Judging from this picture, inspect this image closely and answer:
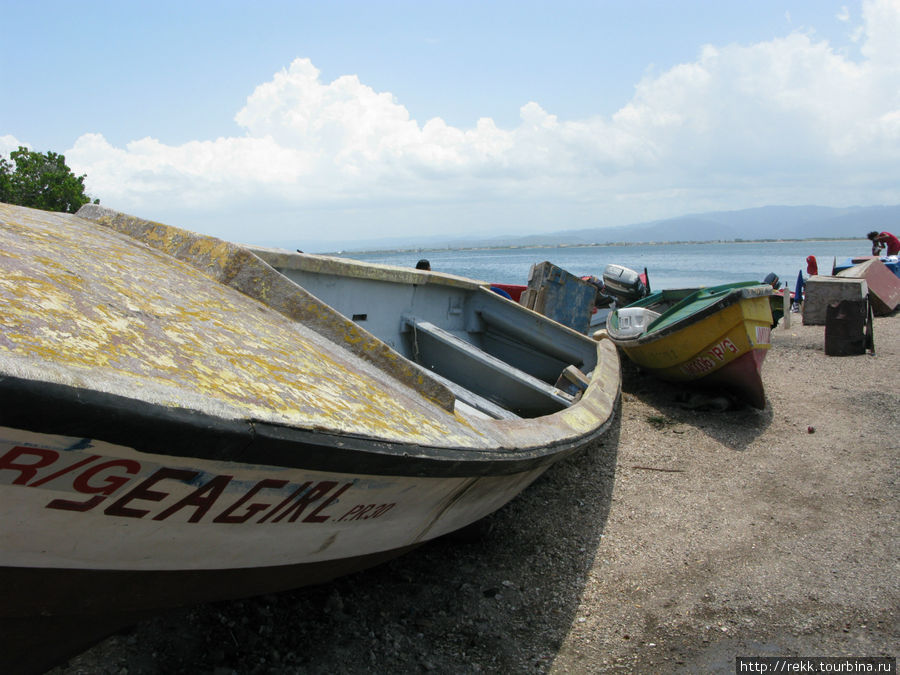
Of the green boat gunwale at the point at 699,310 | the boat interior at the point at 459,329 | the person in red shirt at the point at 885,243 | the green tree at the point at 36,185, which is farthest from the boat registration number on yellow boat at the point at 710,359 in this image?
the green tree at the point at 36,185

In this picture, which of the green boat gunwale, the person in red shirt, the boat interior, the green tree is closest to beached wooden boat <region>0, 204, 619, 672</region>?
the boat interior

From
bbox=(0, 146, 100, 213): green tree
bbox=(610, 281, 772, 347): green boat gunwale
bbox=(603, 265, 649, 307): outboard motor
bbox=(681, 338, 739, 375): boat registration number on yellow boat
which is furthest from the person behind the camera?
bbox=(0, 146, 100, 213): green tree

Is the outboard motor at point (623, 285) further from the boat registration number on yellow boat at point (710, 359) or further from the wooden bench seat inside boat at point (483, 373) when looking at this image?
the wooden bench seat inside boat at point (483, 373)

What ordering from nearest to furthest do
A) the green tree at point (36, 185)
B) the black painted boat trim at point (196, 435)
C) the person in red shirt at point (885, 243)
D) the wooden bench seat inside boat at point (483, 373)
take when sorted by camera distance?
the black painted boat trim at point (196, 435) → the wooden bench seat inside boat at point (483, 373) → the green tree at point (36, 185) → the person in red shirt at point (885, 243)

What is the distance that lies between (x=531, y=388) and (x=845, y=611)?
2282 mm

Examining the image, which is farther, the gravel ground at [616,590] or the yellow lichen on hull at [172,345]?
the gravel ground at [616,590]

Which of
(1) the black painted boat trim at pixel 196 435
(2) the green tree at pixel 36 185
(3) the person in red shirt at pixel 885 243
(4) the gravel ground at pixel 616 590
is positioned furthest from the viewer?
(3) the person in red shirt at pixel 885 243

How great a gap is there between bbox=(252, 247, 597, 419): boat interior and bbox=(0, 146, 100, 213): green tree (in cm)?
1390

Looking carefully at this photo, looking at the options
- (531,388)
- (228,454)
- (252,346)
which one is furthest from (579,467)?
(228,454)

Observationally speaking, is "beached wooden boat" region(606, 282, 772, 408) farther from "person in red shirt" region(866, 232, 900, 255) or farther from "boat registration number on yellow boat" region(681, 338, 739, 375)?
"person in red shirt" region(866, 232, 900, 255)

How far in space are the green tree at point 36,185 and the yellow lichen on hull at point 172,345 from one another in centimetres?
1483

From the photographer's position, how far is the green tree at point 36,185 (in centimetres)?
1484

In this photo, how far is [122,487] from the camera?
1.53 meters

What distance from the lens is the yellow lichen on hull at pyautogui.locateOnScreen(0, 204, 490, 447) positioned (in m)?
1.45
